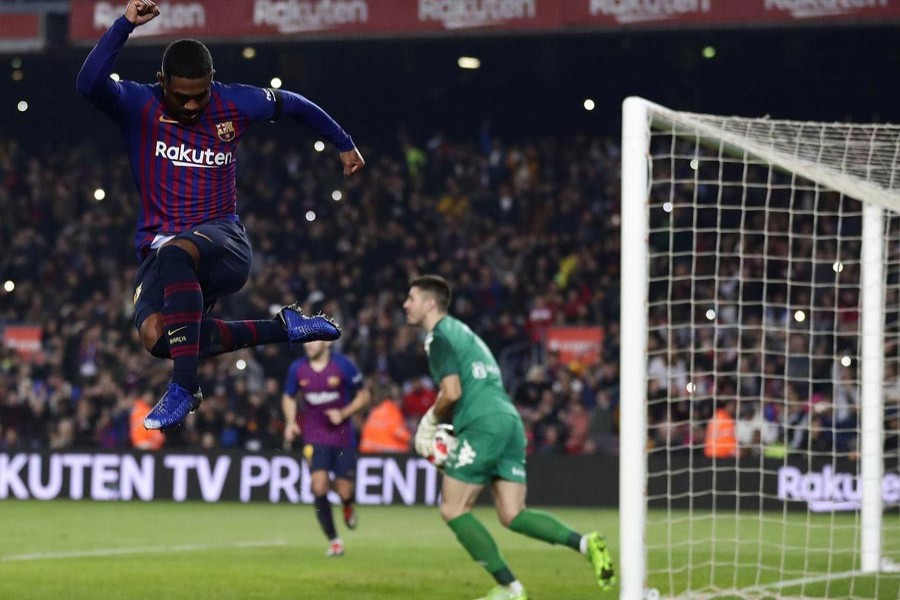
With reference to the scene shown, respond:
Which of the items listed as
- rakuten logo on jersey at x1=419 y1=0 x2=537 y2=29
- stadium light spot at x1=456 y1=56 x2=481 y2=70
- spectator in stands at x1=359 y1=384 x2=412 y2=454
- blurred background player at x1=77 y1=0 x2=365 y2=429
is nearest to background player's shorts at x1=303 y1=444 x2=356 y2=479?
spectator in stands at x1=359 y1=384 x2=412 y2=454

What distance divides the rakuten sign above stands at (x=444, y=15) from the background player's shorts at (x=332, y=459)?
8323 mm

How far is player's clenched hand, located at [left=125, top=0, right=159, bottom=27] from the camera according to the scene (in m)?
6.86

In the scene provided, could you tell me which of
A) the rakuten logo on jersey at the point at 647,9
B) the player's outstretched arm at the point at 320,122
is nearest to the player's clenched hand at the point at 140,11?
the player's outstretched arm at the point at 320,122

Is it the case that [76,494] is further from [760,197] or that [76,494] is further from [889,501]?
[760,197]

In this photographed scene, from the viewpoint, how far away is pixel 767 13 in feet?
64.3

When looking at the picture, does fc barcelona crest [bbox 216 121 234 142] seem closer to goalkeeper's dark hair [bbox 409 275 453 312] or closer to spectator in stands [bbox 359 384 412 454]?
goalkeeper's dark hair [bbox 409 275 453 312]

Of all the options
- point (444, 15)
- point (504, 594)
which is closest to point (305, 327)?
point (504, 594)

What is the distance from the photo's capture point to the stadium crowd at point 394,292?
20.9 m

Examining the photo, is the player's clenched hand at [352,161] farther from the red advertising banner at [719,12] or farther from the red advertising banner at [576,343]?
the red advertising banner at [576,343]

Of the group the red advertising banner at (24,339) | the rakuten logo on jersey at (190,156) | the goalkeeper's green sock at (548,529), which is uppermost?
the rakuten logo on jersey at (190,156)

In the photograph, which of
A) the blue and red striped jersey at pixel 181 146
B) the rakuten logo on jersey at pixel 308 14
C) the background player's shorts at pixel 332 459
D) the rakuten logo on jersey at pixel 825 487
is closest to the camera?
the blue and red striped jersey at pixel 181 146

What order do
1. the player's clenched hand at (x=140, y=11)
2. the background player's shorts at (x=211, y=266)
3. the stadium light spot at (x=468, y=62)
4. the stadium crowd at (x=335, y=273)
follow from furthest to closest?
the stadium light spot at (x=468, y=62), the stadium crowd at (x=335, y=273), the background player's shorts at (x=211, y=266), the player's clenched hand at (x=140, y=11)

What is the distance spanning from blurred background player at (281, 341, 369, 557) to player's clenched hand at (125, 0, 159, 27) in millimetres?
7171


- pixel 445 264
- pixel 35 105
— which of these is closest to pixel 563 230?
pixel 445 264
